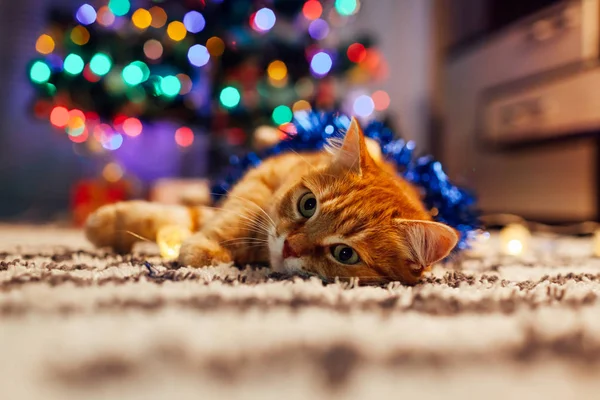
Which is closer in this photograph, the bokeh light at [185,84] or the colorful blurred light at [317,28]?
the bokeh light at [185,84]

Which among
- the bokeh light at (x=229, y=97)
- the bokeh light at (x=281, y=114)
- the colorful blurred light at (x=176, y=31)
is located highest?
the colorful blurred light at (x=176, y=31)

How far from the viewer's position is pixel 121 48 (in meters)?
2.22

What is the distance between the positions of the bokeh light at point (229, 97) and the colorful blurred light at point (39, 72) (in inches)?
31.6

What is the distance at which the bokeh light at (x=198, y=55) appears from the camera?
2.23 meters

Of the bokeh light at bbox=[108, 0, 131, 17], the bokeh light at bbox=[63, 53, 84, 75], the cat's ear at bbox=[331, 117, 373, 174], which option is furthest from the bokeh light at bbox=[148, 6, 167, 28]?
the cat's ear at bbox=[331, 117, 373, 174]

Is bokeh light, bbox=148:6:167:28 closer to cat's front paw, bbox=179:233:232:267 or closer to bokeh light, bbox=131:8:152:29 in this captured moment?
bokeh light, bbox=131:8:152:29

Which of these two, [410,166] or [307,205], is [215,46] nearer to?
[410,166]

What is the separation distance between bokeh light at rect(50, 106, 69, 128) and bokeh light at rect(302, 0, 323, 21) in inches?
51.1

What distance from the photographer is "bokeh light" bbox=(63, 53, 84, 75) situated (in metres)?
2.18

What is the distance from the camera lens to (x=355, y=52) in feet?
8.09

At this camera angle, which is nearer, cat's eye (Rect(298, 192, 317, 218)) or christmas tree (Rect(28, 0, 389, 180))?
cat's eye (Rect(298, 192, 317, 218))

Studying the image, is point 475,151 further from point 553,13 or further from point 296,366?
point 296,366

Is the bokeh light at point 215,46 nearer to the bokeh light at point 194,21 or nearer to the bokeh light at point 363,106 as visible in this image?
the bokeh light at point 194,21

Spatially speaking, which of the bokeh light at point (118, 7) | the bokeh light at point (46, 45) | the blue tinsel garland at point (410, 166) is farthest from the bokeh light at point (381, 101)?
the blue tinsel garland at point (410, 166)
